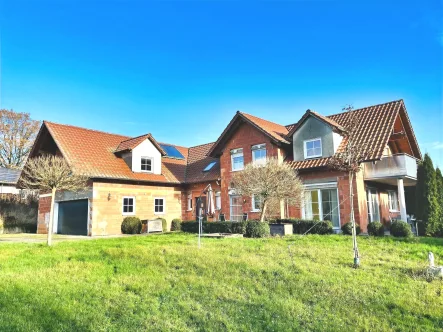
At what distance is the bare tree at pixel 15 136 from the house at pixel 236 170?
1637 centimetres

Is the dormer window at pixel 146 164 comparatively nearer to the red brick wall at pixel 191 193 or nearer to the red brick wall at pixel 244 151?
the red brick wall at pixel 191 193

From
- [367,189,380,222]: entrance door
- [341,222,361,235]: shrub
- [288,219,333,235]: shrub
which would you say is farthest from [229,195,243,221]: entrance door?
[367,189,380,222]: entrance door

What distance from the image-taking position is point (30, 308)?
632 cm

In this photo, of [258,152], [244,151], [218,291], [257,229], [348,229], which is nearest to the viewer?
[218,291]

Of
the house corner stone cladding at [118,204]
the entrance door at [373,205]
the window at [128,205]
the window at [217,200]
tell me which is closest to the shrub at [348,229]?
the entrance door at [373,205]

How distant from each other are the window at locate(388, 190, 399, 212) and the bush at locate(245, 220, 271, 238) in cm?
1240

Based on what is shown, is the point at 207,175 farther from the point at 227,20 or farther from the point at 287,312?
the point at 287,312

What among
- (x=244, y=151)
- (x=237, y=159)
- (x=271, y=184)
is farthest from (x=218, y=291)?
(x=237, y=159)

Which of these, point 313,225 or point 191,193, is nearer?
point 313,225

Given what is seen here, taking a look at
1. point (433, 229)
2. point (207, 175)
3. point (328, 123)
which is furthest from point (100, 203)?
point (433, 229)

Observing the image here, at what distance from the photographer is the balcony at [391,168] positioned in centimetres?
1862

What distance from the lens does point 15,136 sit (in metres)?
38.7

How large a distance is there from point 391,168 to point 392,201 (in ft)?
22.3

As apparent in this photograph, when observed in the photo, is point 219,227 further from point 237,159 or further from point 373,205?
point 373,205
